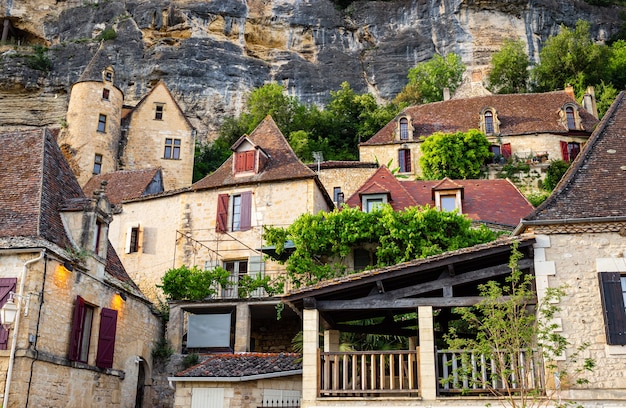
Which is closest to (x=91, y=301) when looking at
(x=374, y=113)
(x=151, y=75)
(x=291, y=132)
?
(x=291, y=132)

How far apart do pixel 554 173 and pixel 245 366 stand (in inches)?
870

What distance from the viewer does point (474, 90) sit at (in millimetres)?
41438

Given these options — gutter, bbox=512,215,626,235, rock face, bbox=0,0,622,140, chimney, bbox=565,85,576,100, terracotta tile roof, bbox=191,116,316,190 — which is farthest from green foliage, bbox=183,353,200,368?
chimney, bbox=565,85,576,100

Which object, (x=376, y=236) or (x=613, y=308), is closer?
(x=613, y=308)

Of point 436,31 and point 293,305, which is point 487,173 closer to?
point 436,31

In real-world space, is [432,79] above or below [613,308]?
above

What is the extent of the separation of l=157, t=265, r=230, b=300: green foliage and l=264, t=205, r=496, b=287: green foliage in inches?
94.0

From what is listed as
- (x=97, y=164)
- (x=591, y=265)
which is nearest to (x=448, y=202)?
(x=591, y=265)

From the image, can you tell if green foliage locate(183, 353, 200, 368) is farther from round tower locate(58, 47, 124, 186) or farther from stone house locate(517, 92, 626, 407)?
round tower locate(58, 47, 124, 186)

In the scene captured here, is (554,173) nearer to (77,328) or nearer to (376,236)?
(376,236)

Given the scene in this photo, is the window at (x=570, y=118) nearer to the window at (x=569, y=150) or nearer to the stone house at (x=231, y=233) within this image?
the window at (x=569, y=150)

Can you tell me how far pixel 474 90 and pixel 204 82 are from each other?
17519mm

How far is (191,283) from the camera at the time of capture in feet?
68.6

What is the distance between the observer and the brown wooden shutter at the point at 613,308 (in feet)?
36.2
